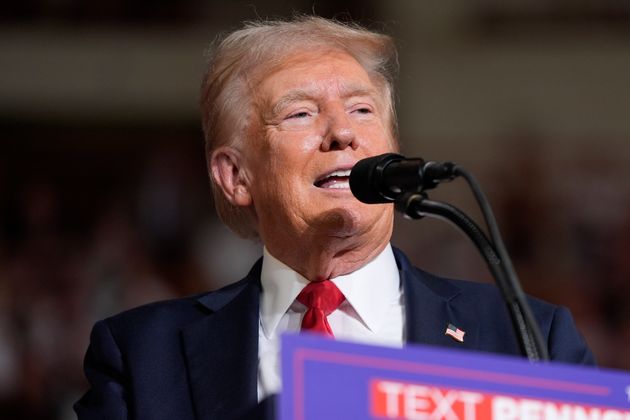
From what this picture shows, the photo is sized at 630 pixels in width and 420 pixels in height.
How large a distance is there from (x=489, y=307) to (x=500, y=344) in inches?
3.7

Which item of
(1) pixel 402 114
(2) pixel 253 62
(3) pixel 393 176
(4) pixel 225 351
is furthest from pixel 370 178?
(1) pixel 402 114

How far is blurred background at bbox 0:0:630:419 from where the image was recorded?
6.24 meters

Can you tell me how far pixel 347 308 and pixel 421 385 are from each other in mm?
846

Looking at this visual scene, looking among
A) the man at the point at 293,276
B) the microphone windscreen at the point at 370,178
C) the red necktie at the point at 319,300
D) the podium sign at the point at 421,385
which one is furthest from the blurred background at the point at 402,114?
the podium sign at the point at 421,385

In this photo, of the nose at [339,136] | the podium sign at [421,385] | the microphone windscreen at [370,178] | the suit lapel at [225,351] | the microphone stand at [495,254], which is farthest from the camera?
the nose at [339,136]

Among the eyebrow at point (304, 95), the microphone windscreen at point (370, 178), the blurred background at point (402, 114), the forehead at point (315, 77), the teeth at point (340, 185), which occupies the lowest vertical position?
the blurred background at point (402, 114)

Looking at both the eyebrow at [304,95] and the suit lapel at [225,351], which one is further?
the eyebrow at [304,95]

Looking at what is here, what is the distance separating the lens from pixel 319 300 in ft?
7.81

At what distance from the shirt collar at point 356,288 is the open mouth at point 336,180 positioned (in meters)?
0.16

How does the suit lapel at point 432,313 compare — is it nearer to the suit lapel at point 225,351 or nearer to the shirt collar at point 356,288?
the shirt collar at point 356,288

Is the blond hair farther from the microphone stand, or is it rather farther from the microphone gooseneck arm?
the microphone stand

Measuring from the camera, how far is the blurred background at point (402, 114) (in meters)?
6.24

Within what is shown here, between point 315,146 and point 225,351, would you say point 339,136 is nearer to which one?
point 315,146

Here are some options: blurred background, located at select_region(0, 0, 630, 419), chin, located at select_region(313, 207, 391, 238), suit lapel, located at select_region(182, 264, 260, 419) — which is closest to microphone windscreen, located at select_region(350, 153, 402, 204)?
chin, located at select_region(313, 207, 391, 238)
